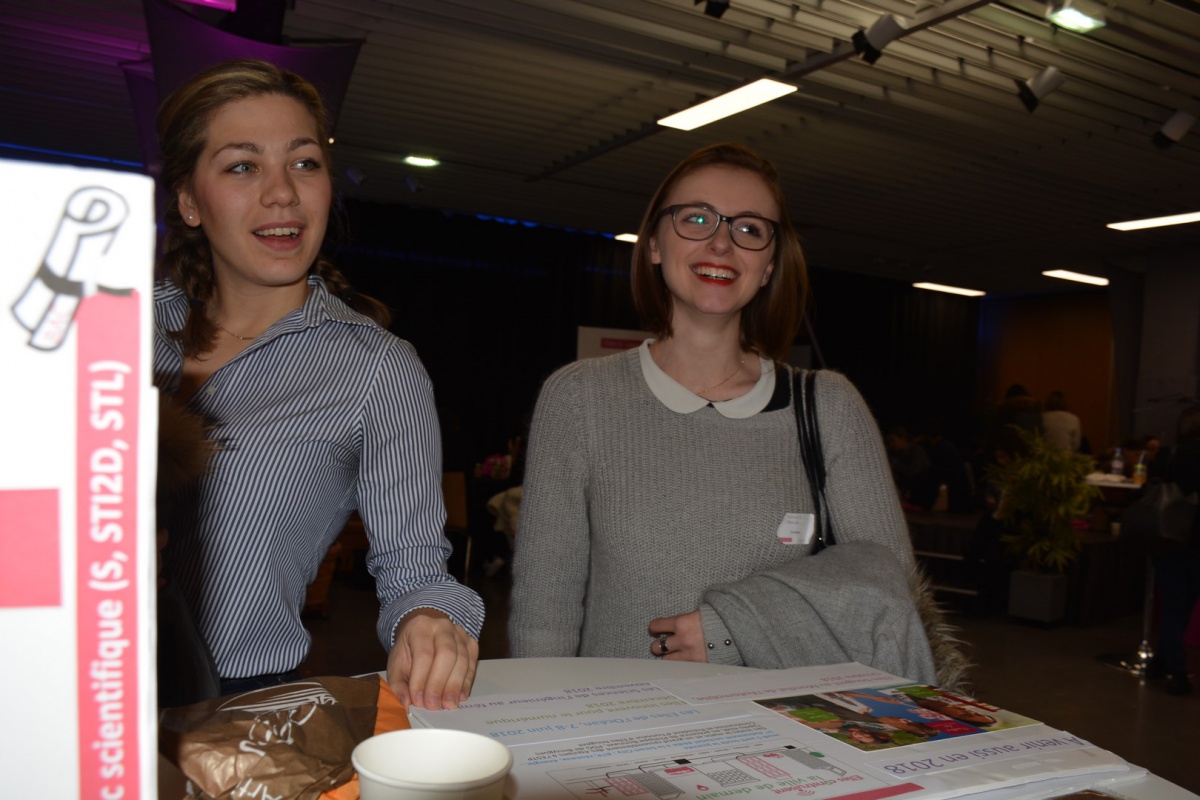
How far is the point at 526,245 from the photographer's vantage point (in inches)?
469

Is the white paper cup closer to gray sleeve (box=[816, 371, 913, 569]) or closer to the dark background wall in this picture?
gray sleeve (box=[816, 371, 913, 569])

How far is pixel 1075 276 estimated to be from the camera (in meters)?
13.2

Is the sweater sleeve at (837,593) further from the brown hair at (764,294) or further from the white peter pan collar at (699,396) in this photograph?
the brown hair at (764,294)

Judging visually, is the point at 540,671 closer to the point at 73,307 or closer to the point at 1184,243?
the point at 73,307

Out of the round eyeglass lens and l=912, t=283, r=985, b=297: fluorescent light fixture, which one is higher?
l=912, t=283, r=985, b=297: fluorescent light fixture

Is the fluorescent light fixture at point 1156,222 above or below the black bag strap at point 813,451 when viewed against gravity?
above

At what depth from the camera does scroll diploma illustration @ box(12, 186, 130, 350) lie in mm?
275

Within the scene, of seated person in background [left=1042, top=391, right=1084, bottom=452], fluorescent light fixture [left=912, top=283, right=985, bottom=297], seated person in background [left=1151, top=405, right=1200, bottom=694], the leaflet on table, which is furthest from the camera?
fluorescent light fixture [left=912, top=283, right=985, bottom=297]

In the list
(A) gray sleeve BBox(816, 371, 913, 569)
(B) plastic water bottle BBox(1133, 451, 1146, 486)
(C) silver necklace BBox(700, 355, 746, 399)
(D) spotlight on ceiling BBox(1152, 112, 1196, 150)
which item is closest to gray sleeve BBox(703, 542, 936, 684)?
(A) gray sleeve BBox(816, 371, 913, 569)

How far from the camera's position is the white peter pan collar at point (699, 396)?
1.65 m

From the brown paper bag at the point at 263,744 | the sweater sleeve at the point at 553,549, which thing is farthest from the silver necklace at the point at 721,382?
the brown paper bag at the point at 263,744

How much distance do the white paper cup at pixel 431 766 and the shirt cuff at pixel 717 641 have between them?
0.90 m

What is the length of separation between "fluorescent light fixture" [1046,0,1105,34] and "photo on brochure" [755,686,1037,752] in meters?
4.67

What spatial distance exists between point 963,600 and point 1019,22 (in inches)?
161
